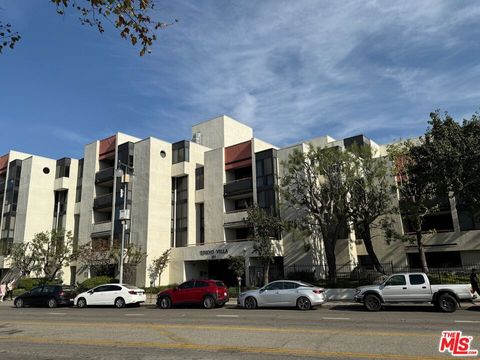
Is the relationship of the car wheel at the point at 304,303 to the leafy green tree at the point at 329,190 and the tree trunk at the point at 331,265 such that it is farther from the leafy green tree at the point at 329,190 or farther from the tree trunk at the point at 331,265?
the leafy green tree at the point at 329,190

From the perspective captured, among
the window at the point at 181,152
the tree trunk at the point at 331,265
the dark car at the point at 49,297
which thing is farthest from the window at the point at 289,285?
the window at the point at 181,152

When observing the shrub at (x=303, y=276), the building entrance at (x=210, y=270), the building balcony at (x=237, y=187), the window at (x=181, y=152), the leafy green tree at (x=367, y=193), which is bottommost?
the shrub at (x=303, y=276)

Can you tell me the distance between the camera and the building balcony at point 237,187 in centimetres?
3753

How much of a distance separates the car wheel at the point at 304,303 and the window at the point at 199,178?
76.6 ft

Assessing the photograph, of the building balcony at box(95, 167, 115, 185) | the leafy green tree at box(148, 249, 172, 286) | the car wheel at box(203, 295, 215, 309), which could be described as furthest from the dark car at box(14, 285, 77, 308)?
the building balcony at box(95, 167, 115, 185)

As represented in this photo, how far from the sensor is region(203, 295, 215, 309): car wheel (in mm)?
→ 21594

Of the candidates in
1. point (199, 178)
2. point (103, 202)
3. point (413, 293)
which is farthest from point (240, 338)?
point (103, 202)

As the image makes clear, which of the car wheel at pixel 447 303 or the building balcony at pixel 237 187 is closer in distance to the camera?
the car wheel at pixel 447 303

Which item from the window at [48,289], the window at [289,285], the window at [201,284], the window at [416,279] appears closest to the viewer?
the window at [416,279]

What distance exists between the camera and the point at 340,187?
28.7 metres

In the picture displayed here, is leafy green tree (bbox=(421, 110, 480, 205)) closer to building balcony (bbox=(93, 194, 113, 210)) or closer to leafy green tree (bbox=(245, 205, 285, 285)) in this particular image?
leafy green tree (bbox=(245, 205, 285, 285))

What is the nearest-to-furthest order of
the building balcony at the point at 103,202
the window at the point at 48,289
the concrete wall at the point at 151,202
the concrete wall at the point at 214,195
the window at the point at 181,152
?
1. the window at the point at 48,289
2. the concrete wall at the point at 151,202
3. the concrete wall at the point at 214,195
4. the window at the point at 181,152
5. the building balcony at the point at 103,202

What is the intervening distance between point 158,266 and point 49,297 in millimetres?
12021

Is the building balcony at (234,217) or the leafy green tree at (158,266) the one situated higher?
the building balcony at (234,217)
